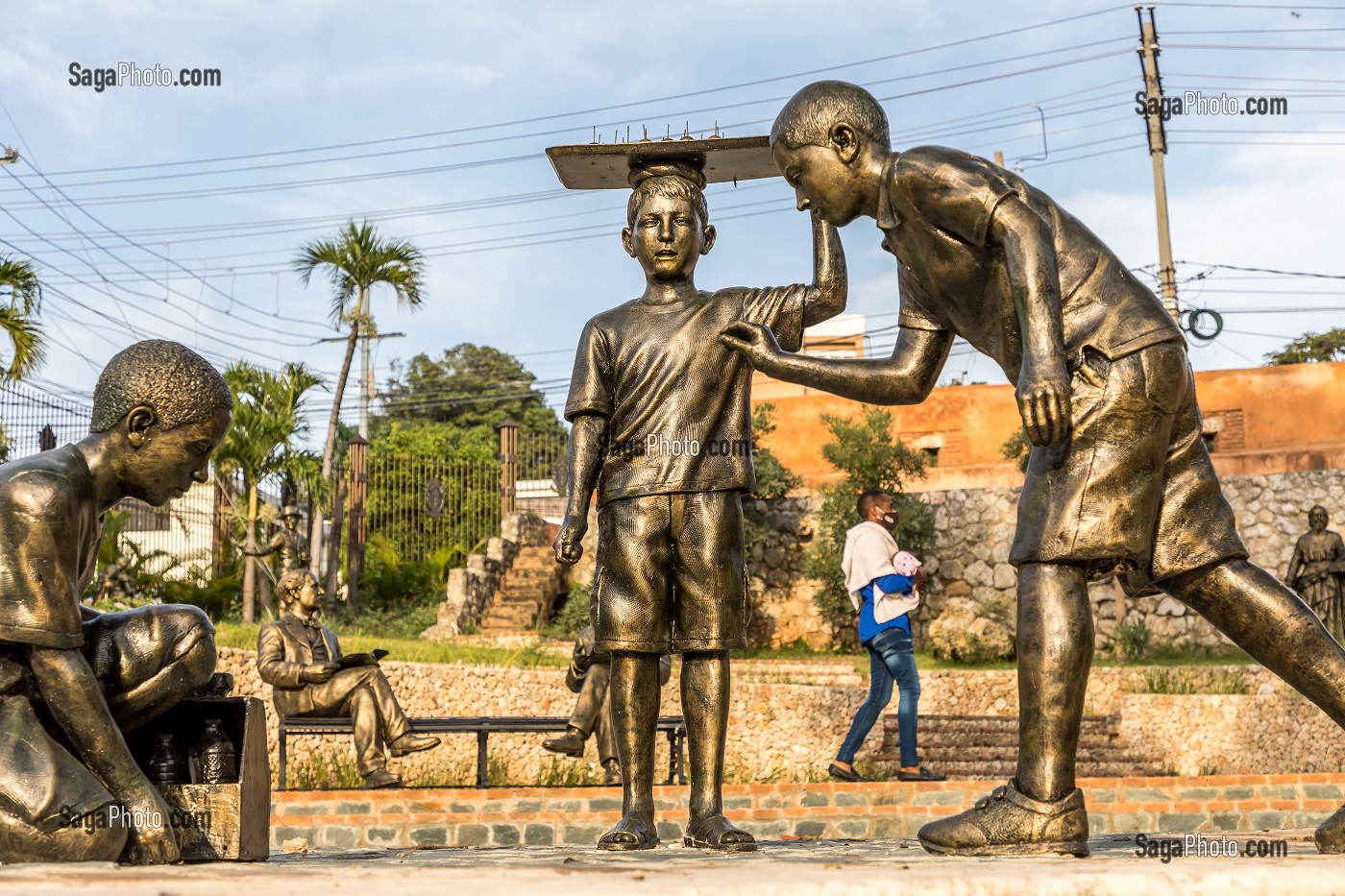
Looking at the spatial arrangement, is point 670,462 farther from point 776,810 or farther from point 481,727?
point 481,727

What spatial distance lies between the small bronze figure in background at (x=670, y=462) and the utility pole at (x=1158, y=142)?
19.1 meters

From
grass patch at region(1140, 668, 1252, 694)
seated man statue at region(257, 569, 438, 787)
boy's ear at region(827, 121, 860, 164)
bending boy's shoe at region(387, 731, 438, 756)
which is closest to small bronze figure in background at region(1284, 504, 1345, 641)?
grass patch at region(1140, 668, 1252, 694)

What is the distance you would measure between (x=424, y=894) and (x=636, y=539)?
220 centimetres

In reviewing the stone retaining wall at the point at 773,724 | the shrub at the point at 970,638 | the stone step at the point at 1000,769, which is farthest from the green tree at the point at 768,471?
the stone step at the point at 1000,769

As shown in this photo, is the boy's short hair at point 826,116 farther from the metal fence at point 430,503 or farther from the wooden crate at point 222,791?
the metal fence at point 430,503

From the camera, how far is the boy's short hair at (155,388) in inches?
122

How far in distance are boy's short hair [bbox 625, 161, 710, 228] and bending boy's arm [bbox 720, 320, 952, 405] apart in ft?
3.06

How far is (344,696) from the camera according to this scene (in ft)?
28.6

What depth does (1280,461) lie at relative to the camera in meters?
20.7

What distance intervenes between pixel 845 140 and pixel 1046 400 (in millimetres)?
932

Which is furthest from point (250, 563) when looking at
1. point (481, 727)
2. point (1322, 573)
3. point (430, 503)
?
point (1322, 573)

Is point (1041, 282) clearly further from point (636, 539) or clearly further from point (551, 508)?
point (551, 508)

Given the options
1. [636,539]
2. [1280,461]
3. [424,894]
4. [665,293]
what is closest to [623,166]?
[665,293]

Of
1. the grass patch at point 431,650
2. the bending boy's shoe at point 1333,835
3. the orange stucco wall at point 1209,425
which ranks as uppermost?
the orange stucco wall at point 1209,425
